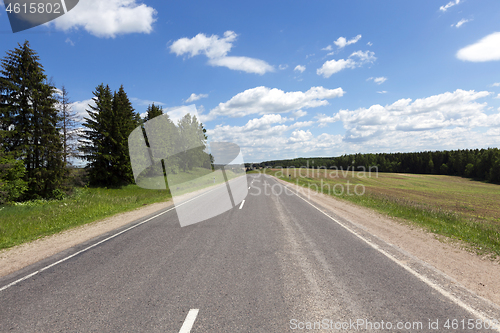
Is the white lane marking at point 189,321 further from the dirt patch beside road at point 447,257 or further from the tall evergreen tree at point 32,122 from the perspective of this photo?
the tall evergreen tree at point 32,122

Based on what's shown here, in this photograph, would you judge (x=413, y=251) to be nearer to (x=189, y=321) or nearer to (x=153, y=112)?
(x=189, y=321)

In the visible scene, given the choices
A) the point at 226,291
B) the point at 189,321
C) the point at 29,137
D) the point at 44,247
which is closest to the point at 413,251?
the point at 226,291

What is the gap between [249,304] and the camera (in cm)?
352

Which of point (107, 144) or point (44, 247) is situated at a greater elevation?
point (107, 144)

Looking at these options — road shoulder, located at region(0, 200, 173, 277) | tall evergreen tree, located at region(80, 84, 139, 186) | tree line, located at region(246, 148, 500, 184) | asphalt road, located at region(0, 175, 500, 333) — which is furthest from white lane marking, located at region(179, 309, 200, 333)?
tree line, located at region(246, 148, 500, 184)

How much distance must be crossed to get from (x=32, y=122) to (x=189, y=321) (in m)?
28.5

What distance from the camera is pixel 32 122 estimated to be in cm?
2267

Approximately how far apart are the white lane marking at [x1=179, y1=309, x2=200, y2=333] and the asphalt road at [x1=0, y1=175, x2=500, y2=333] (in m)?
0.01

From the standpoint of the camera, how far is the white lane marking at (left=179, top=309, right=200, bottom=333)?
9.67ft

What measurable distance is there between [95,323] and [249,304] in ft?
6.77

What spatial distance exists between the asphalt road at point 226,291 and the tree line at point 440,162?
9468 cm

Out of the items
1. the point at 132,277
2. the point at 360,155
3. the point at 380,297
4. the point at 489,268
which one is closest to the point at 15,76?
the point at 132,277

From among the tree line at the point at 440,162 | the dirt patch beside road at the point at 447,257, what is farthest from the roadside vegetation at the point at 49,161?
the tree line at the point at 440,162

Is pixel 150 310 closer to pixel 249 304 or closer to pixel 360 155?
pixel 249 304
